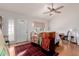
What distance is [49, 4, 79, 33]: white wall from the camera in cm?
135

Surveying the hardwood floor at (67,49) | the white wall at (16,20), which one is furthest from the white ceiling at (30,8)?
the hardwood floor at (67,49)

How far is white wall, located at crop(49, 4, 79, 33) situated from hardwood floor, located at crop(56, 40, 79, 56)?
0.52 feet

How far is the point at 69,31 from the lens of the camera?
135 cm

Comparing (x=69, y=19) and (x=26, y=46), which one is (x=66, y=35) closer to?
(x=69, y=19)

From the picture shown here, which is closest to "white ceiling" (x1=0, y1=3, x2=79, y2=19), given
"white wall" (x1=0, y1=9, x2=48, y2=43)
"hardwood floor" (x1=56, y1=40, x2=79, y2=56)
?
"white wall" (x1=0, y1=9, x2=48, y2=43)

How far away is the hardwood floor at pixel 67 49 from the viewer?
133cm

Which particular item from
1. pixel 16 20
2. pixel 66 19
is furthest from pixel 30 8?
pixel 66 19

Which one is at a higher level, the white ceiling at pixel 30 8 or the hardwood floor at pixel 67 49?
the white ceiling at pixel 30 8

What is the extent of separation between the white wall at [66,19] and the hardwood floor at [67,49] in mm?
159

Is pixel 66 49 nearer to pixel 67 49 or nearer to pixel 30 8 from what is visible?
pixel 67 49

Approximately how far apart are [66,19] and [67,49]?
359mm

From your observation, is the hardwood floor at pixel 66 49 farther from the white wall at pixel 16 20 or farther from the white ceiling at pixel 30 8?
the white ceiling at pixel 30 8

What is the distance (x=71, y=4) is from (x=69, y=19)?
0.18 m

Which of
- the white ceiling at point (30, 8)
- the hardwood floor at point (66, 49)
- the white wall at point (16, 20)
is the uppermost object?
the white ceiling at point (30, 8)
